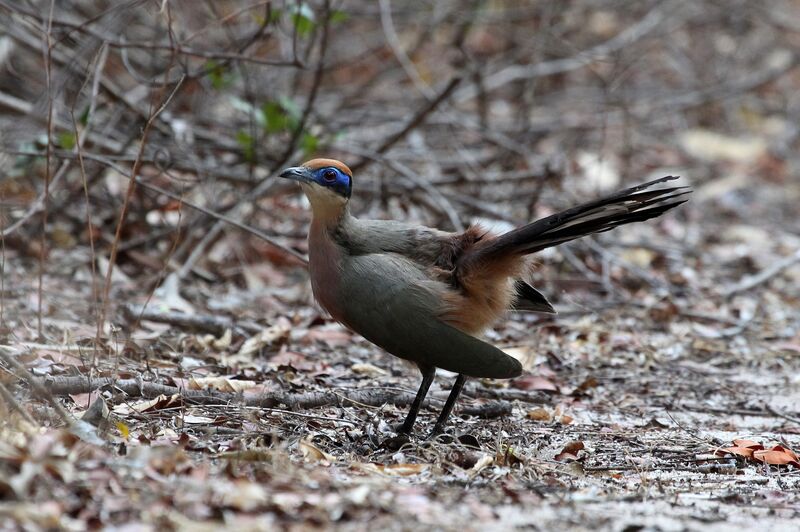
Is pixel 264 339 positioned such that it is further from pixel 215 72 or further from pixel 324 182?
pixel 215 72

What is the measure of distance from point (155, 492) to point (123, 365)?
1866 mm

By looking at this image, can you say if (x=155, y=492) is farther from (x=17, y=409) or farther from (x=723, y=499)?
(x=723, y=499)

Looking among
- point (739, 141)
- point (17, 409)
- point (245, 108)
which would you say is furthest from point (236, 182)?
point (739, 141)

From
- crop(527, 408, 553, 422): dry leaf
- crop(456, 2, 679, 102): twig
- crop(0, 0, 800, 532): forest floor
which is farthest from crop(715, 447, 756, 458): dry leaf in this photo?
crop(456, 2, 679, 102): twig

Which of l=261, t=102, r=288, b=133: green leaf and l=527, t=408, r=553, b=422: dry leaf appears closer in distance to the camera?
l=527, t=408, r=553, b=422: dry leaf

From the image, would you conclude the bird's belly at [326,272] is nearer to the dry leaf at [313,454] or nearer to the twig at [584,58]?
the dry leaf at [313,454]

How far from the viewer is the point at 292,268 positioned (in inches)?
285

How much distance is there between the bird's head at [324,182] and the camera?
427 cm

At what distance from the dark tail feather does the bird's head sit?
0.78 m

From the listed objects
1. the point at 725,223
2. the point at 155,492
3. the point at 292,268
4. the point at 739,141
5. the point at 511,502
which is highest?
the point at 739,141

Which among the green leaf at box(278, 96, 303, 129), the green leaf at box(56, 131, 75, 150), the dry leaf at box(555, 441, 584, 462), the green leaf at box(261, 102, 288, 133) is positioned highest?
the green leaf at box(278, 96, 303, 129)

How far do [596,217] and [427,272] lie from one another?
29.9 inches

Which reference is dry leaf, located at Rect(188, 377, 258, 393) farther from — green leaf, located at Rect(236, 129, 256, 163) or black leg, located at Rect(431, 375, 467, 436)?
green leaf, located at Rect(236, 129, 256, 163)

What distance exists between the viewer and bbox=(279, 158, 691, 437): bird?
3.94 meters
